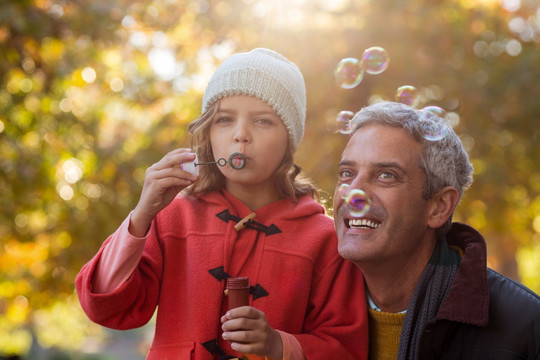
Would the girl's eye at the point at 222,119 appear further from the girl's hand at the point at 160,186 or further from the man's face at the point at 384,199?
the man's face at the point at 384,199

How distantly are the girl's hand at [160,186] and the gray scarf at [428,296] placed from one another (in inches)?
45.5

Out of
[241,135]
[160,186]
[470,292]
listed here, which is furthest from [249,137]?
[470,292]

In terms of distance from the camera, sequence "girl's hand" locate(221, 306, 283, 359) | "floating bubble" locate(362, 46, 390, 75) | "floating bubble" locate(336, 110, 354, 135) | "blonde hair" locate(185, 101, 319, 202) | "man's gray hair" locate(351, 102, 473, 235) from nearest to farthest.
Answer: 1. "girl's hand" locate(221, 306, 283, 359)
2. "man's gray hair" locate(351, 102, 473, 235)
3. "blonde hair" locate(185, 101, 319, 202)
4. "floating bubble" locate(336, 110, 354, 135)
5. "floating bubble" locate(362, 46, 390, 75)

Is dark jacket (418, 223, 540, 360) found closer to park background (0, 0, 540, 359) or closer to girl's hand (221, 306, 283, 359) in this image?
girl's hand (221, 306, 283, 359)

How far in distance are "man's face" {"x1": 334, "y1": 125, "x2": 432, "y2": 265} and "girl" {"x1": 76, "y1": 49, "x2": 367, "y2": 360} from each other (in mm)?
241

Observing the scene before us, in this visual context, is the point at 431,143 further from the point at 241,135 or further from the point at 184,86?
the point at 184,86

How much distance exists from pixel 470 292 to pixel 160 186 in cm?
145

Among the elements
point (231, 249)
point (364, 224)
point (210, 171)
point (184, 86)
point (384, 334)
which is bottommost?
point (384, 334)

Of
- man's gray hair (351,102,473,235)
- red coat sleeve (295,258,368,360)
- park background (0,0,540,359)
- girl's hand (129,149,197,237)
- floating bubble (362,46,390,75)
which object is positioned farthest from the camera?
park background (0,0,540,359)

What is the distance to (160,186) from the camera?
8.79 ft

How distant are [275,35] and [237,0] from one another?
3.61ft

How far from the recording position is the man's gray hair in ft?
9.80

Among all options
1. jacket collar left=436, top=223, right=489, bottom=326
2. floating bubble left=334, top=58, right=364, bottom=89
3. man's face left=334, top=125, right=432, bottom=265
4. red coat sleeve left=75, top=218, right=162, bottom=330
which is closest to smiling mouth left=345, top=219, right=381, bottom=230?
man's face left=334, top=125, right=432, bottom=265

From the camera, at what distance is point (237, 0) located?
978cm
